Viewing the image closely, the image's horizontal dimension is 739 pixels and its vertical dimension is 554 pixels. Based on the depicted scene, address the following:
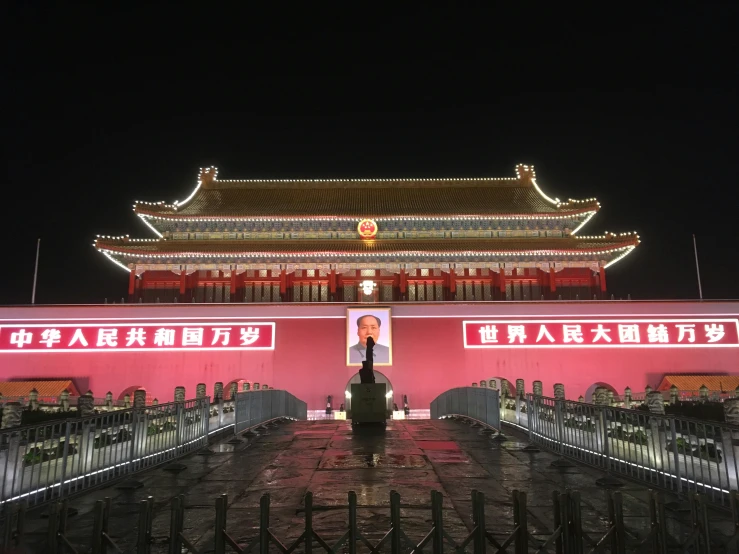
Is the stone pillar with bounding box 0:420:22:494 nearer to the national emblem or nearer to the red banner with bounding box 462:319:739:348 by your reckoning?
the red banner with bounding box 462:319:739:348

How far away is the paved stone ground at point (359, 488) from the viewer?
570 cm

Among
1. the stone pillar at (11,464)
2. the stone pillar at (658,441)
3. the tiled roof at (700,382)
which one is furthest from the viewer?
the tiled roof at (700,382)

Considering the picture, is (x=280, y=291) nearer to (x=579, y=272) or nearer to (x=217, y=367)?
(x=217, y=367)

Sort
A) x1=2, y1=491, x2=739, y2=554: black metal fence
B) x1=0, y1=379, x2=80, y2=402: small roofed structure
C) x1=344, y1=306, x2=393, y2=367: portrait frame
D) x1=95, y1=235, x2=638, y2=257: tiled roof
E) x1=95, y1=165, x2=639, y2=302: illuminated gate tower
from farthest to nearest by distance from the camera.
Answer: x1=95, y1=165, x2=639, y2=302: illuminated gate tower
x1=95, y1=235, x2=638, y2=257: tiled roof
x1=344, y1=306, x2=393, y2=367: portrait frame
x1=0, y1=379, x2=80, y2=402: small roofed structure
x1=2, y1=491, x2=739, y2=554: black metal fence

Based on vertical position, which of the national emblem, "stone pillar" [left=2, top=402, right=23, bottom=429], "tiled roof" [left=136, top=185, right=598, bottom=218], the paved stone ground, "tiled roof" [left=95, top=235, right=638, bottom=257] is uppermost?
"tiled roof" [left=136, top=185, right=598, bottom=218]

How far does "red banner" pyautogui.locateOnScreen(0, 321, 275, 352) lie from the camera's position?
23734mm

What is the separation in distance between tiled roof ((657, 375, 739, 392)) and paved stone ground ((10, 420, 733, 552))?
13962 millimetres

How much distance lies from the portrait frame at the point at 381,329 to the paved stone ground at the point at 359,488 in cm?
1125

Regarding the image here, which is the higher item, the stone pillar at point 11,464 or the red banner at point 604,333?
the red banner at point 604,333

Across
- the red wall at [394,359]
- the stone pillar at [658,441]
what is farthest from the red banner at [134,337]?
the stone pillar at [658,441]

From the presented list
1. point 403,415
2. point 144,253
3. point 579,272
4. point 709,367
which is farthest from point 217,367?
point 709,367

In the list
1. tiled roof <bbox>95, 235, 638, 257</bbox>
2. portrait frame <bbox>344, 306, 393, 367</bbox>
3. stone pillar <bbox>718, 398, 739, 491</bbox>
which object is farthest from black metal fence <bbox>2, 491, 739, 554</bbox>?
tiled roof <bbox>95, 235, 638, 257</bbox>

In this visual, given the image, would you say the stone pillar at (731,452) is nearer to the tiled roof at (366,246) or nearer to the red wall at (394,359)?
the red wall at (394,359)

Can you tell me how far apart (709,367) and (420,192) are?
16.5 meters
